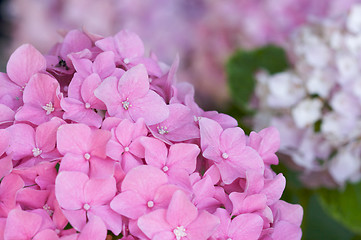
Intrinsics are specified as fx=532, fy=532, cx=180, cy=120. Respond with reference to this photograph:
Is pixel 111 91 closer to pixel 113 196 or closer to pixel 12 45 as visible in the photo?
pixel 113 196

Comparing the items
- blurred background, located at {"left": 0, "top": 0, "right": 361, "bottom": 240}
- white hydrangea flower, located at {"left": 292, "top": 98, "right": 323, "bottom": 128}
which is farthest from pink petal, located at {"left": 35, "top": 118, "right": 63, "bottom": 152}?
blurred background, located at {"left": 0, "top": 0, "right": 361, "bottom": 240}

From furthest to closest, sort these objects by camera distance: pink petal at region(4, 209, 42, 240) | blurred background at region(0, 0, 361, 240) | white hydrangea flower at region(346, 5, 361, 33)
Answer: blurred background at region(0, 0, 361, 240) → white hydrangea flower at region(346, 5, 361, 33) → pink petal at region(4, 209, 42, 240)

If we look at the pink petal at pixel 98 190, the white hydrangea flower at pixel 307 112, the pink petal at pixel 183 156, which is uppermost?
the pink petal at pixel 183 156

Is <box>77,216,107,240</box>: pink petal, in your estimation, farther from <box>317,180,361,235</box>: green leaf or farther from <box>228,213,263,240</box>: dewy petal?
<box>317,180,361,235</box>: green leaf

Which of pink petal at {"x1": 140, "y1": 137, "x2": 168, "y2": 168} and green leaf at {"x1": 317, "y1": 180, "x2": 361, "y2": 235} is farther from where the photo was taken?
green leaf at {"x1": 317, "y1": 180, "x2": 361, "y2": 235}

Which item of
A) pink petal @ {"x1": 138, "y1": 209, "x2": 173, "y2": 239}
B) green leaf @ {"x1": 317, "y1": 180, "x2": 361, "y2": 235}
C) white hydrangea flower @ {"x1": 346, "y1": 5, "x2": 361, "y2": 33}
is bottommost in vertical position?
green leaf @ {"x1": 317, "y1": 180, "x2": 361, "y2": 235}

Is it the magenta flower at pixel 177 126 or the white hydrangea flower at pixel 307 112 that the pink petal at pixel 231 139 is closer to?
the magenta flower at pixel 177 126

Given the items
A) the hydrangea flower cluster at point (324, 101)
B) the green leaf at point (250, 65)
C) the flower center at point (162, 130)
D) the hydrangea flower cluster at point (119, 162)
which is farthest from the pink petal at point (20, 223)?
the green leaf at point (250, 65)
